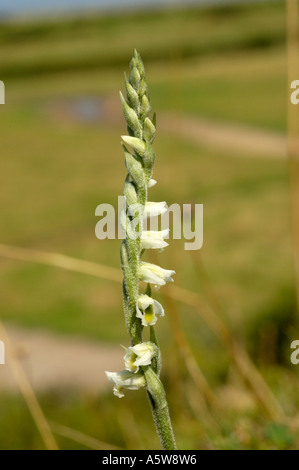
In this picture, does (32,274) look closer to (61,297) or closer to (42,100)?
(61,297)

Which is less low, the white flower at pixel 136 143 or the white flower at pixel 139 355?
the white flower at pixel 136 143

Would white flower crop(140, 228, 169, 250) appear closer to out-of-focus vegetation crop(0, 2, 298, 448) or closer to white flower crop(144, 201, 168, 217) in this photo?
white flower crop(144, 201, 168, 217)

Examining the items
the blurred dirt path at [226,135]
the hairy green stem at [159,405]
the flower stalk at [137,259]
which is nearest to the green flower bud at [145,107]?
the flower stalk at [137,259]

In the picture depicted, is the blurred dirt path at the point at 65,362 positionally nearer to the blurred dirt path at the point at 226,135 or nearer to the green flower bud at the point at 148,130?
the green flower bud at the point at 148,130

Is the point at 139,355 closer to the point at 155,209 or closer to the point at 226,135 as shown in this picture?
the point at 155,209

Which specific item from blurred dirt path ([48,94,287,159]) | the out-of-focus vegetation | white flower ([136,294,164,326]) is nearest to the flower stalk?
white flower ([136,294,164,326])
